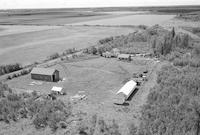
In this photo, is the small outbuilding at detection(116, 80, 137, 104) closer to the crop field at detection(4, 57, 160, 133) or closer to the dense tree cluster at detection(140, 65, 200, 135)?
the crop field at detection(4, 57, 160, 133)

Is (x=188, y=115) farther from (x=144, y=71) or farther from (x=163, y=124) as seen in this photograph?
(x=144, y=71)

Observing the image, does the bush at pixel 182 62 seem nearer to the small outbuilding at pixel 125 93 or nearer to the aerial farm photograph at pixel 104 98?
the aerial farm photograph at pixel 104 98

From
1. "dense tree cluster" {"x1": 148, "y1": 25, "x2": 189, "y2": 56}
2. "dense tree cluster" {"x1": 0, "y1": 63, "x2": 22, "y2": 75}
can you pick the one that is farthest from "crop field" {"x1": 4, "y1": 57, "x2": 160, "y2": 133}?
"dense tree cluster" {"x1": 0, "y1": 63, "x2": 22, "y2": 75}

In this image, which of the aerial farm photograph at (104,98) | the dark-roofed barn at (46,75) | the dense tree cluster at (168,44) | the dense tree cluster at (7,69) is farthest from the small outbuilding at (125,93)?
the dense tree cluster at (7,69)

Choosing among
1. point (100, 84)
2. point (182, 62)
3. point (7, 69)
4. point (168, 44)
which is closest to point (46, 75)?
point (100, 84)

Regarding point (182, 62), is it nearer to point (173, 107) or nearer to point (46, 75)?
point (173, 107)
